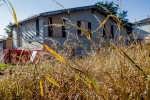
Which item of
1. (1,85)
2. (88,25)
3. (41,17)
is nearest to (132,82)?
(1,85)

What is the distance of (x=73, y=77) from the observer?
149cm

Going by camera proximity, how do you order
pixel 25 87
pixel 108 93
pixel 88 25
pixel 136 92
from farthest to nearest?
pixel 88 25
pixel 25 87
pixel 108 93
pixel 136 92

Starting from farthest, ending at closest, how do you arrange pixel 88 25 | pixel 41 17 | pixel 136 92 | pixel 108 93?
pixel 88 25, pixel 41 17, pixel 108 93, pixel 136 92

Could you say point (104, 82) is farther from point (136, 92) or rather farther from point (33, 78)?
point (33, 78)

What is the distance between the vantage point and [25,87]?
157cm

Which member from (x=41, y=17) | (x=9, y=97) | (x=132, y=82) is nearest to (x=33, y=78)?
(x=9, y=97)

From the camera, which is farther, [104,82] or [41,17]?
[41,17]

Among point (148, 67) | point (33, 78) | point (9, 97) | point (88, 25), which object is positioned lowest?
point (9, 97)

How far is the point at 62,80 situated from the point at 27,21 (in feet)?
60.0

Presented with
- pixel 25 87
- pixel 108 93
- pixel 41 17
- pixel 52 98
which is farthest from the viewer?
pixel 41 17

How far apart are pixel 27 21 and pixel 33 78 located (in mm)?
18067

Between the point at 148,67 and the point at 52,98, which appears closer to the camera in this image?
the point at 148,67

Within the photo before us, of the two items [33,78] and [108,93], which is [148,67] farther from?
[33,78]

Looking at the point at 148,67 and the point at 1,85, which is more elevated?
the point at 148,67
